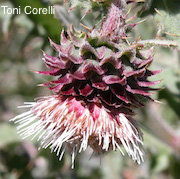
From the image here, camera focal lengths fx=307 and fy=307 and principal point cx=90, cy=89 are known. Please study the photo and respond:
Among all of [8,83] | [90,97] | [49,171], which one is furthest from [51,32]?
[8,83]

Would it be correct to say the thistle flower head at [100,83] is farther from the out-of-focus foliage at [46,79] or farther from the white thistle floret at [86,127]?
the out-of-focus foliage at [46,79]

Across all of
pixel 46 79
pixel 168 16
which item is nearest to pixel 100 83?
pixel 168 16

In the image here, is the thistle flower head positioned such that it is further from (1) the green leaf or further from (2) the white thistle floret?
(1) the green leaf

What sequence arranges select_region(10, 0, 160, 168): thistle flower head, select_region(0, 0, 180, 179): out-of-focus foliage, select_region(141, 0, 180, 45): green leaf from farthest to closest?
select_region(0, 0, 180, 179): out-of-focus foliage, select_region(141, 0, 180, 45): green leaf, select_region(10, 0, 160, 168): thistle flower head

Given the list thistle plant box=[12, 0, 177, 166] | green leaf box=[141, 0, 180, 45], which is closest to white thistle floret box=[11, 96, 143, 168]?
thistle plant box=[12, 0, 177, 166]

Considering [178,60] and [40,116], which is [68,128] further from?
[178,60]

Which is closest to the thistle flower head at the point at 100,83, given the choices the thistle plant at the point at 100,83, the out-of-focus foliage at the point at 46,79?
the thistle plant at the point at 100,83
